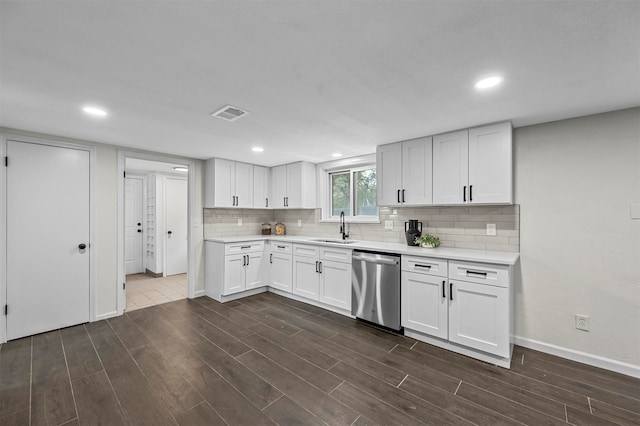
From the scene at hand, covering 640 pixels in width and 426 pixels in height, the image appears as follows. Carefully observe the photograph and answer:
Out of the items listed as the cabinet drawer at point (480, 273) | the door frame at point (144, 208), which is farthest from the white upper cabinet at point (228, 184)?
the cabinet drawer at point (480, 273)

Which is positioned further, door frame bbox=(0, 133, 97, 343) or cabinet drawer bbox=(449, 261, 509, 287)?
door frame bbox=(0, 133, 97, 343)

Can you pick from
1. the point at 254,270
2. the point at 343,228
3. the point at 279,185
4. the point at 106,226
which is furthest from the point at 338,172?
the point at 106,226

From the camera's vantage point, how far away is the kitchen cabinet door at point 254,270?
4.45 metres

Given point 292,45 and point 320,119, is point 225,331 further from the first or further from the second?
point 292,45

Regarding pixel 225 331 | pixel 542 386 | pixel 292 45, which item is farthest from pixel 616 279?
pixel 225 331

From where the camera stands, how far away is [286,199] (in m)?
5.00

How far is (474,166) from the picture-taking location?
2.92m

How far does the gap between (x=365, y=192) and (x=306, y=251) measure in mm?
1361

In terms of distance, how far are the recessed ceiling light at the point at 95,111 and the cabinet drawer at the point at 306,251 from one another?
2791 mm

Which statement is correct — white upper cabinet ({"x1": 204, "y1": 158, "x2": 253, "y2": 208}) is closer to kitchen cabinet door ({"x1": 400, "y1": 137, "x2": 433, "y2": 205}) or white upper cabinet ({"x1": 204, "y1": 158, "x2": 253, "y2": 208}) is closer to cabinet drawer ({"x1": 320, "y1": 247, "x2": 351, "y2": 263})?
cabinet drawer ({"x1": 320, "y1": 247, "x2": 351, "y2": 263})

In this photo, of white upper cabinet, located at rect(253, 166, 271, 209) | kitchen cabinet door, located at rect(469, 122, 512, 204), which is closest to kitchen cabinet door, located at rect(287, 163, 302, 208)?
white upper cabinet, located at rect(253, 166, 271, 209)

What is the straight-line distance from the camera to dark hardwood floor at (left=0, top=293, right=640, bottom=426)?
6.10ft

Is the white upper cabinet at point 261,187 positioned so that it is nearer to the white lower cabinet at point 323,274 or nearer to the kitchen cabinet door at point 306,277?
the white lower cabinet at point 323,274

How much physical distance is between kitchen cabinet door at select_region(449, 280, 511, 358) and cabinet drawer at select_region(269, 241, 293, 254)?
8.09 feet
